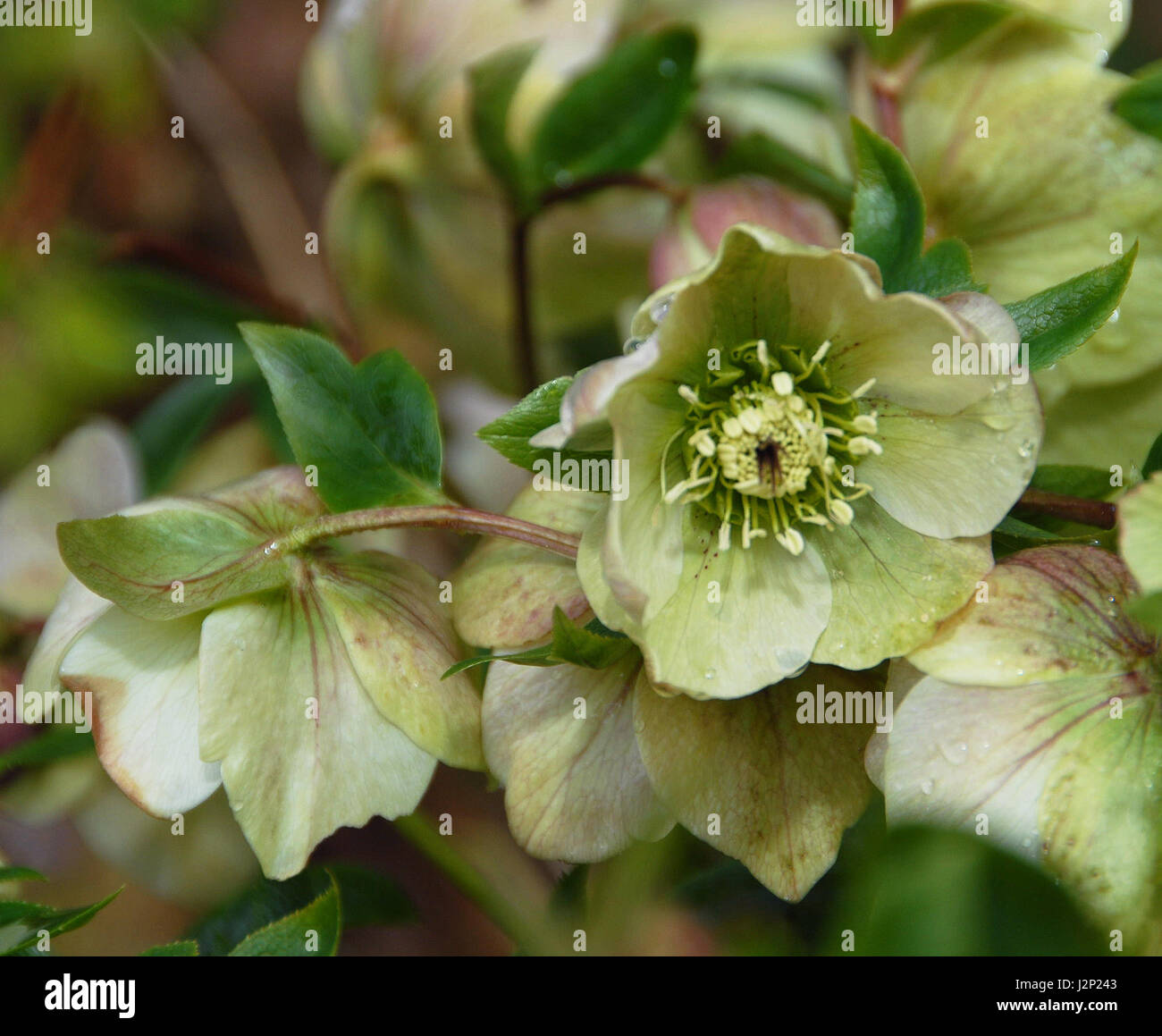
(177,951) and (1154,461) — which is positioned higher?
(1154,461)

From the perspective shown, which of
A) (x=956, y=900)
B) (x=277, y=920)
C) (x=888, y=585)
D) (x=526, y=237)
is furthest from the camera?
(x=526, y=237)

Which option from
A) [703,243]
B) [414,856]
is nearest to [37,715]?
[703,243]

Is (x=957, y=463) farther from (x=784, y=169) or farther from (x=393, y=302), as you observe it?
(x=393, y=302)

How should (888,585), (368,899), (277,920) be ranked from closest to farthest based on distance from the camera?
(888,585) → (277,920) → (368,899)

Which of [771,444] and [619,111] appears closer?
[771,444]

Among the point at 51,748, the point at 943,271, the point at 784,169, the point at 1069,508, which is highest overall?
the point at 784,169

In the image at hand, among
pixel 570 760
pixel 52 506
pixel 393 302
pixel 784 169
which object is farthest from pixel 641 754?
pixel 393 302
